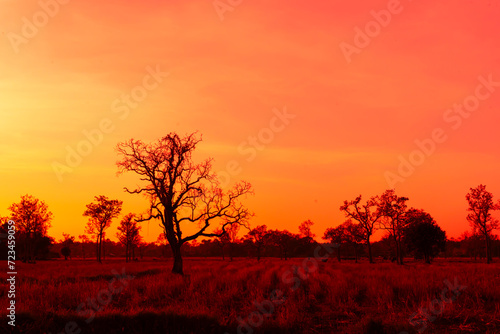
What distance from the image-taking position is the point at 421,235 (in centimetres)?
6731

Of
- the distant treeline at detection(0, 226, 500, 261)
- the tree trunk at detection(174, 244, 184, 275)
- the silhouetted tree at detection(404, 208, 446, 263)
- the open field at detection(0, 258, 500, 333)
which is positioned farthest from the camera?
the distant treeline at detection(0, 226, 500, 261)

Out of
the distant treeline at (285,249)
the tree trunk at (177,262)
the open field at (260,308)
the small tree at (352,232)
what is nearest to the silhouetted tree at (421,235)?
the distant treeline at (285,249)

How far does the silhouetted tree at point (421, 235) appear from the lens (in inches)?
2628

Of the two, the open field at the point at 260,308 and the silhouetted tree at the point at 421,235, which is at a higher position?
the silhouetted tree at the point at 421,235

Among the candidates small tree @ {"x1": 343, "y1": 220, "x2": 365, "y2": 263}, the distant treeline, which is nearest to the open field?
the distant treeline

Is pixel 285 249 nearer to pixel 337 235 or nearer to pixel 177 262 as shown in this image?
pixel 337 235

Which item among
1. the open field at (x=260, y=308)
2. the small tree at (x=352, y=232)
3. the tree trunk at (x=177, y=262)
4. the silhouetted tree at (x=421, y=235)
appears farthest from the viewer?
the small tree at (x=352, y=232)

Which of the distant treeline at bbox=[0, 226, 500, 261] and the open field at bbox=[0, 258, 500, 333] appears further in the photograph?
the distant treeline at bbox=[0, 226, 500, 261]

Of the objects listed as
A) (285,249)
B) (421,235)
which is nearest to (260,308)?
(421,235)

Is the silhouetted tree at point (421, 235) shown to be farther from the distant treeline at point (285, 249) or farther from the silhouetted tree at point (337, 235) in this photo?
the silhouetted tree at point (337, 235)

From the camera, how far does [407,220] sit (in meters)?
67.8

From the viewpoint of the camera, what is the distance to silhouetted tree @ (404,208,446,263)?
66.8 metres

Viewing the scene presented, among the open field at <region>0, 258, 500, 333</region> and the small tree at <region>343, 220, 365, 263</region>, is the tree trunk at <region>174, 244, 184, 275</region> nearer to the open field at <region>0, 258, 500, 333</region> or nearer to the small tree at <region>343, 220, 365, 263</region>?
the open field at <region>0, 258, 500, 333</region>

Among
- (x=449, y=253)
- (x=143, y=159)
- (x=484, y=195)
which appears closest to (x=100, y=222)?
(x=143, y=159)
